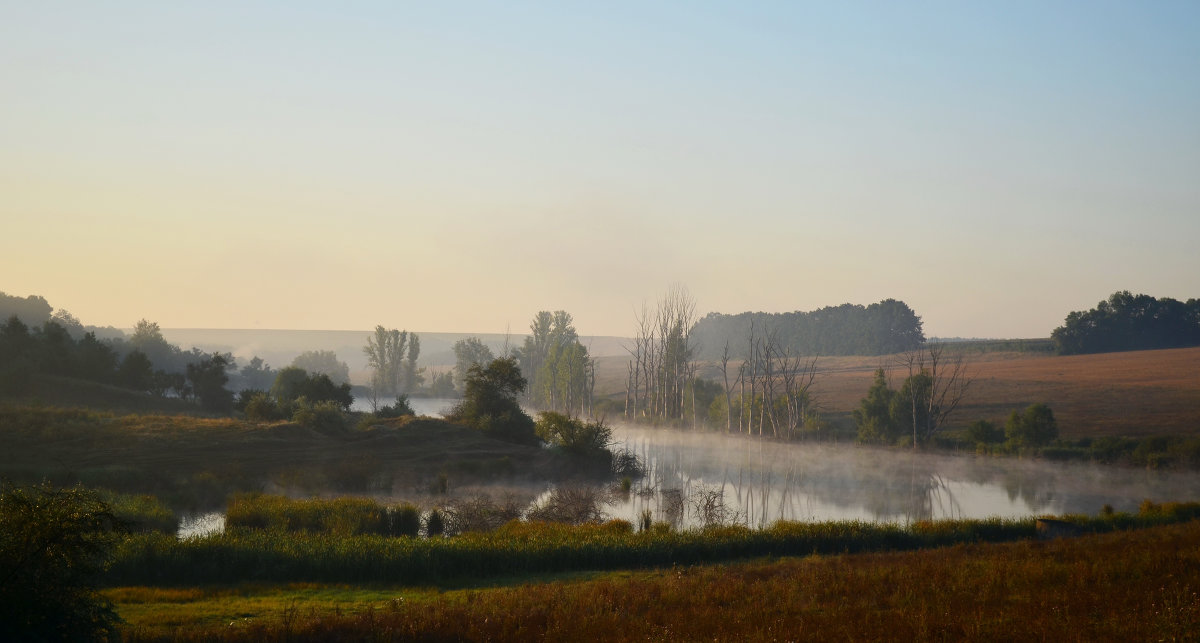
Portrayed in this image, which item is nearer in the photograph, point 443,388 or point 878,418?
point 878,418

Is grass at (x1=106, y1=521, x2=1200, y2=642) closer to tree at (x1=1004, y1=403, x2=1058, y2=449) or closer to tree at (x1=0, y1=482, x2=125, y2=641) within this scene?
tree at (x1=0, y1=482, x2=125, y2=641)

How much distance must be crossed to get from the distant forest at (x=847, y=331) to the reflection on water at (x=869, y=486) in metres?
78.9

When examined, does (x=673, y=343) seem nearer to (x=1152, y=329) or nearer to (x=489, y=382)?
(x=489, y=382)

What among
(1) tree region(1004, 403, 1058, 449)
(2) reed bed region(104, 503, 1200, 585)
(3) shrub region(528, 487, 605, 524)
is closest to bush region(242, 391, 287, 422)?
(3) shrub region(528, 487, 605, 524)

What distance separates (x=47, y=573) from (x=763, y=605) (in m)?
11.4

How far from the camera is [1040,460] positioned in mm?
48625

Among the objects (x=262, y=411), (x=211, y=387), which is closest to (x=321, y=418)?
(x=262, y=411)

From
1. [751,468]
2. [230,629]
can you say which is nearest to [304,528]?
[230,629]

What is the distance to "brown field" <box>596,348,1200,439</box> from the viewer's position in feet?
187

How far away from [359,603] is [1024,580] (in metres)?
13.6

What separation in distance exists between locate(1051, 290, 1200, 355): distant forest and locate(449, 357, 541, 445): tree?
80405mm

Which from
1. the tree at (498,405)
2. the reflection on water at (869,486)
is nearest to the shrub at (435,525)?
the reflection on water at (869,486)

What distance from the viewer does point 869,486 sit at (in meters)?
41.9

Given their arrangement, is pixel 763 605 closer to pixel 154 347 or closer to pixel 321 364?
pixel 154 347
